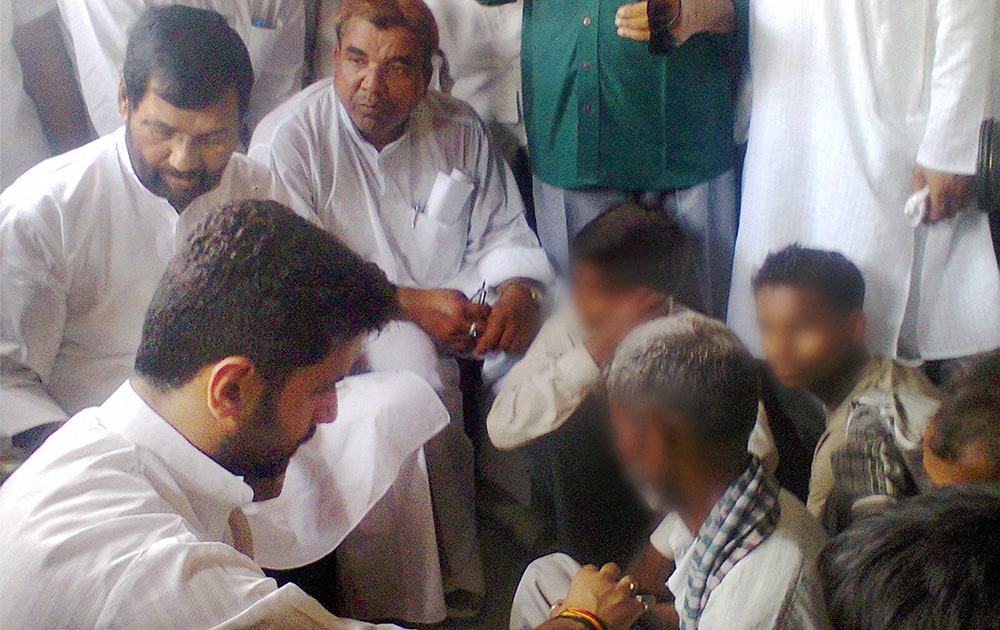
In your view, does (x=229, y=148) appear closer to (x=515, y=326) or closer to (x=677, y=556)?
(x=515, y=326)

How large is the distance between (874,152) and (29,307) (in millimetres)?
971

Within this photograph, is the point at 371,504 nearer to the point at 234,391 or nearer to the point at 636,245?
the point at 234,391

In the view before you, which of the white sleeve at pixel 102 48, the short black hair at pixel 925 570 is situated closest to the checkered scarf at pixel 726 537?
the short black hair at pixel 925 570

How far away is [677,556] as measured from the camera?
0.93m

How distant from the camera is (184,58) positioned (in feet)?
2.87

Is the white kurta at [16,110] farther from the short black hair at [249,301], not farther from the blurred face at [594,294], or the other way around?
the blurred face at [594,294]

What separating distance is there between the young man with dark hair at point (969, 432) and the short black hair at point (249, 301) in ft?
2.19

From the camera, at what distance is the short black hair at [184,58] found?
2.86 ft

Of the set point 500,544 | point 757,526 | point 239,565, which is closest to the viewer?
point 239,565

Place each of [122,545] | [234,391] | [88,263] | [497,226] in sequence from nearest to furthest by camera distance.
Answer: [122,545], [234,391], [88,263], [497,226]

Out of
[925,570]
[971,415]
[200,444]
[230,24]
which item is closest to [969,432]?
[971,415]

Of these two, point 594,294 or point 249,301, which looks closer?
point 249,301

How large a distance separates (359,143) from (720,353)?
50 centimetres

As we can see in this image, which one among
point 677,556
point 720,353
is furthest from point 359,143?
point 677,556
